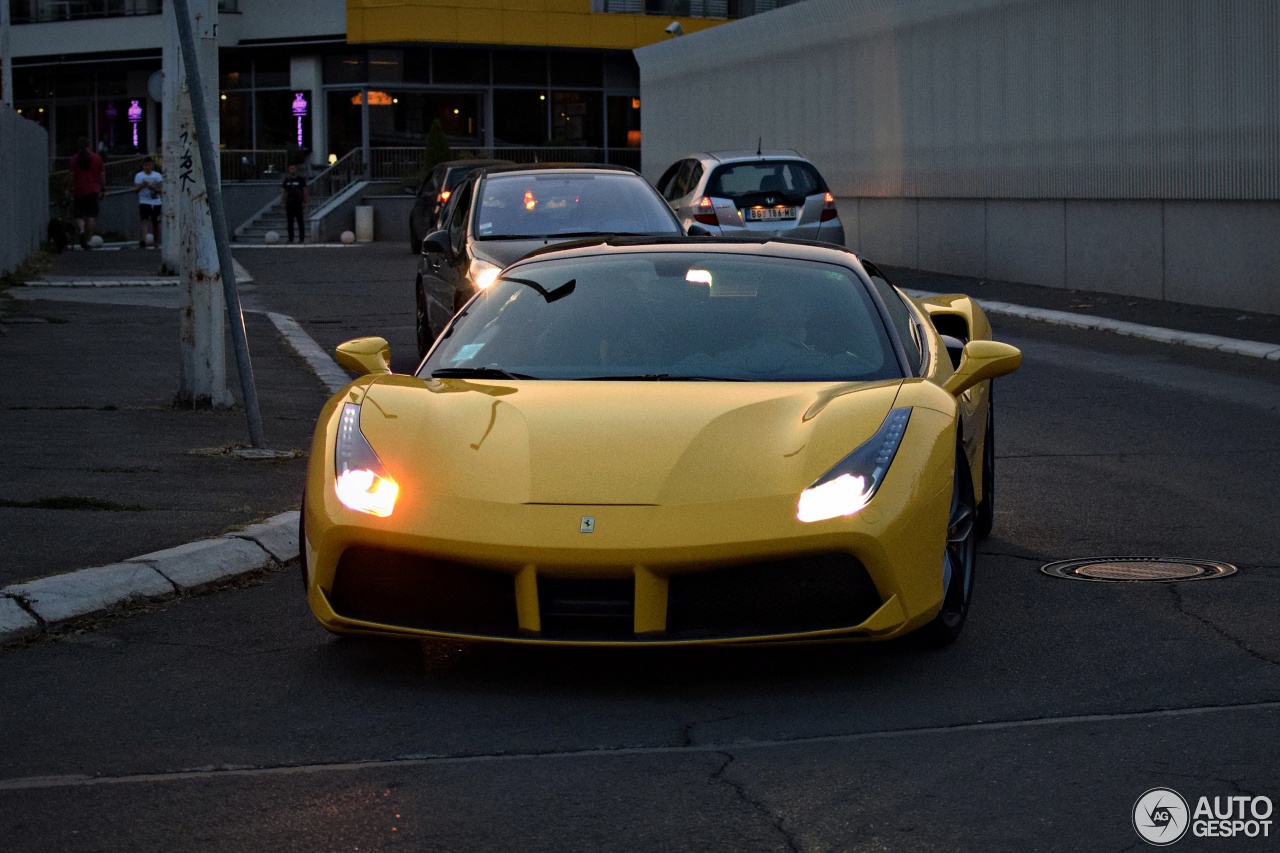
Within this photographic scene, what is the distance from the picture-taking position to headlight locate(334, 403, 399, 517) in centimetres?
545

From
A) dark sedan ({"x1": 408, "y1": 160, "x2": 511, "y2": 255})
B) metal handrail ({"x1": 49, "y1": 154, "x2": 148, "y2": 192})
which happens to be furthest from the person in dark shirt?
metal handrail ({"x1": 49, "y1": 154, "x2": 148, "y2": 192})

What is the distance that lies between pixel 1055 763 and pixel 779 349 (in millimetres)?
2216

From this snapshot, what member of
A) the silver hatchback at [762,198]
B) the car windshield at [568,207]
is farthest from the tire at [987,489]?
the silver hatchback at [762,198]

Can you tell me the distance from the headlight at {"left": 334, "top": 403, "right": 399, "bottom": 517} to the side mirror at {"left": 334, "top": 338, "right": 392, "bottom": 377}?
805 millimetres

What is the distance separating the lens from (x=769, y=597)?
520 cm

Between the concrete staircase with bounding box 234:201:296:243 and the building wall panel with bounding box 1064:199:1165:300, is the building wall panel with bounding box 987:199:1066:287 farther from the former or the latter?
the concrete staircase with bounding box 234:201:296:243

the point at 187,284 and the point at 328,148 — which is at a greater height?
the point at 328,148

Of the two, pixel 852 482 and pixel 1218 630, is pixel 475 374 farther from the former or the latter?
pixel 1218 630

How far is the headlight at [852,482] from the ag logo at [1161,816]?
4.27 ft

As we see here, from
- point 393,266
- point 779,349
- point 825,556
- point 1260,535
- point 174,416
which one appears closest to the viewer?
point 825,556

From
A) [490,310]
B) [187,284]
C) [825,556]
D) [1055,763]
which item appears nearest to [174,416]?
[187,284]

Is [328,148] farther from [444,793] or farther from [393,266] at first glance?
[444,793]

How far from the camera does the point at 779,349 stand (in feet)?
20.9

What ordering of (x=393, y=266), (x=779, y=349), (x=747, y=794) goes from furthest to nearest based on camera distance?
(x=393, y=266) < (x=779, y=349) < (x=747, y=794)
